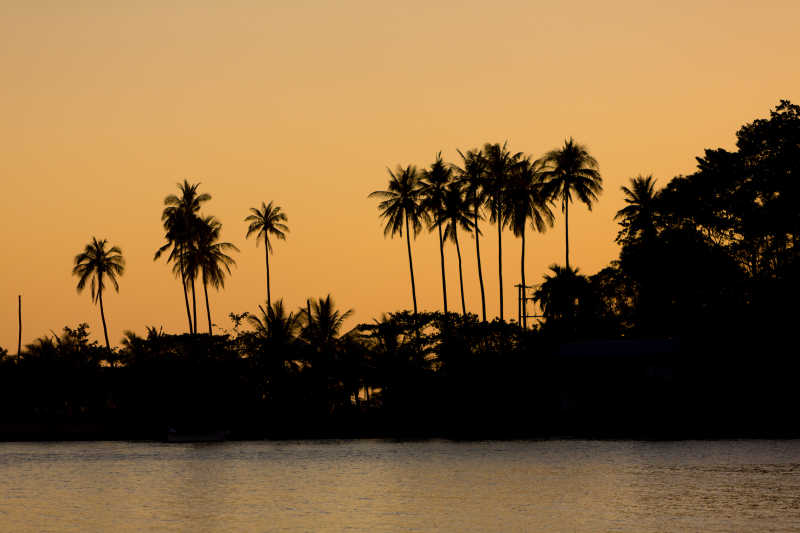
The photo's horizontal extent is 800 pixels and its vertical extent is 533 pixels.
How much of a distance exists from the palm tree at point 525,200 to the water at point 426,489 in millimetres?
26364

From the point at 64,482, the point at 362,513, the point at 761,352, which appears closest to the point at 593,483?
the point at 362,513

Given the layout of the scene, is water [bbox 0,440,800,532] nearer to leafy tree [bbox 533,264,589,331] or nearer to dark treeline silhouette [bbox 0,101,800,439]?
dark treeline silhouette [bbox 0,101,800,439]

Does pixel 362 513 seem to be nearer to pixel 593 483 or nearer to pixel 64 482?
pixel 593 483

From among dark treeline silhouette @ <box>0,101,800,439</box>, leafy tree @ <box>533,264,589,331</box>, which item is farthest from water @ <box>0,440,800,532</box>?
leafy tree @ <box>533,264,589,331</box>

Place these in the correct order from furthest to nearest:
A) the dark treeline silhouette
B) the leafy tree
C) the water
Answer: the leafy tree
the dark treeline silhouette
the water

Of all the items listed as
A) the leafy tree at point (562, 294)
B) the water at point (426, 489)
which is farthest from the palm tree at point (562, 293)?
the water at point (426, 489)

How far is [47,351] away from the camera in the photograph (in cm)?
11494

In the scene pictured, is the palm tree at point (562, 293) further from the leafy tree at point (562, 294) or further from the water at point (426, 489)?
the water at point (426, 489)

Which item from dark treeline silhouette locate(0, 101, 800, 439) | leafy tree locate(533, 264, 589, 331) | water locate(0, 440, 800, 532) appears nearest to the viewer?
water locate(0, 440, 800, 532)

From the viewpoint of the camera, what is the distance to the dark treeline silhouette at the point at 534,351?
83.0 metres

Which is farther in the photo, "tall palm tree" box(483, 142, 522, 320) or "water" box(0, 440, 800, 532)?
"tall palm tree" box(483, 142, 522, 320)

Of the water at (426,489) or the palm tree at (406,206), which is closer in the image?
the water at (426,489)

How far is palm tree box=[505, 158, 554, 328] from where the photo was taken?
10206 cm

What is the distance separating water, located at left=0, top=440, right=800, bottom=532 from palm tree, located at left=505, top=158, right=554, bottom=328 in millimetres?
26364
